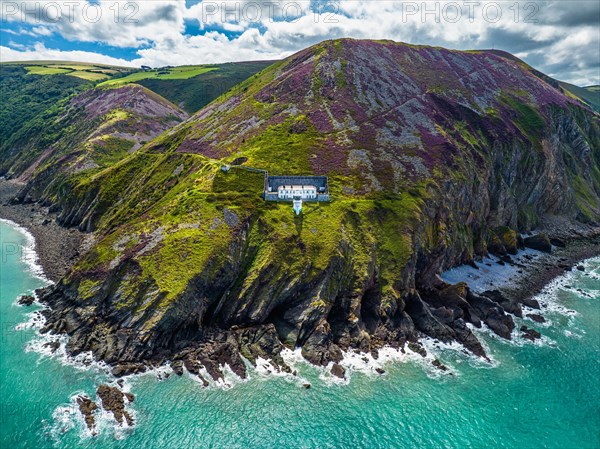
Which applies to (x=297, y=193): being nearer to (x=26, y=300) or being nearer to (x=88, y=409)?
(x=88, y=409)

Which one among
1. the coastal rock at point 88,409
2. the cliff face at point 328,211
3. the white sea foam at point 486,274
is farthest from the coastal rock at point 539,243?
the coastal rock at point 88,409

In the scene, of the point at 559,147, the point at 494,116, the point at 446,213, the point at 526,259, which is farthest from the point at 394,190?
the point at 559,147

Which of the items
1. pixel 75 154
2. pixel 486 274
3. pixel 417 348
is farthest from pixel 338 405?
pixel 75 154

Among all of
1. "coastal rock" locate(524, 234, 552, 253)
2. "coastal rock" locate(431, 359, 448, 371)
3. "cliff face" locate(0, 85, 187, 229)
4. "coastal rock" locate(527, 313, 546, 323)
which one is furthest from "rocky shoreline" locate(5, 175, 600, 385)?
"cliff face" locate(0, 85, 187, 229)

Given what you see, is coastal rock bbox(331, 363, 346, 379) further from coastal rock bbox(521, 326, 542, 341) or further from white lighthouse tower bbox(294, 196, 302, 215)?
coastal rock bbox(521, 326, 542, 341)

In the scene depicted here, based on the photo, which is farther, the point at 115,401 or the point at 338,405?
the point at 338,405
